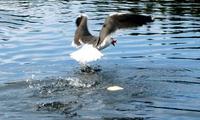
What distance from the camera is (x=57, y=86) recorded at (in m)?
14.9

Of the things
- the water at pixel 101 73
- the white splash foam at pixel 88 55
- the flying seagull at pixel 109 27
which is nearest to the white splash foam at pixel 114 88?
the water at pixel 101 73

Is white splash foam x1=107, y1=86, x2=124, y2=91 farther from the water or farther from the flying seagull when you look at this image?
the flying seagull

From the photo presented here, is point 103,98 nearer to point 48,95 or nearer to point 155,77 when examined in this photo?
point 48,95

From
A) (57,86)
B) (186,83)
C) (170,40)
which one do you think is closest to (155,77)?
(186,83)

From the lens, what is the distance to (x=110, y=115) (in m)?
12.2

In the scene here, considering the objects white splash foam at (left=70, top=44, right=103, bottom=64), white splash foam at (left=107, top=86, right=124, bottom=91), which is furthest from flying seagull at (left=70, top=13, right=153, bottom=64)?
white splash foam at (left=107, top=86, right=124, bottom=91)

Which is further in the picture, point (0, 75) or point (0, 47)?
point (0, 47)

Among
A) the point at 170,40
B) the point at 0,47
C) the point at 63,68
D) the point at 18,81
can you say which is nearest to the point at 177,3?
the point at 170,40

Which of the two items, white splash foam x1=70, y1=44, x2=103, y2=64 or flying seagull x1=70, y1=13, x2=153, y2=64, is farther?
flying seagull x1=70, y1=13, x2=153, y2=64

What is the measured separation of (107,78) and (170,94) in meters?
2.65

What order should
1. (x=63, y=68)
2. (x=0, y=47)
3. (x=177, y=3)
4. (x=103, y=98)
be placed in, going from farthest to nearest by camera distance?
(x=177, y=3), (x=0, y=47), (x=63, y=68), (x=103, y=98)

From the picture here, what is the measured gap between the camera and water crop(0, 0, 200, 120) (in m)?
12.6

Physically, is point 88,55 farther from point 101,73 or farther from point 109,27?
point 101,73

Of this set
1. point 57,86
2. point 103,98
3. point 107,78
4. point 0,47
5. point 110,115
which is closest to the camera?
point 110,115
